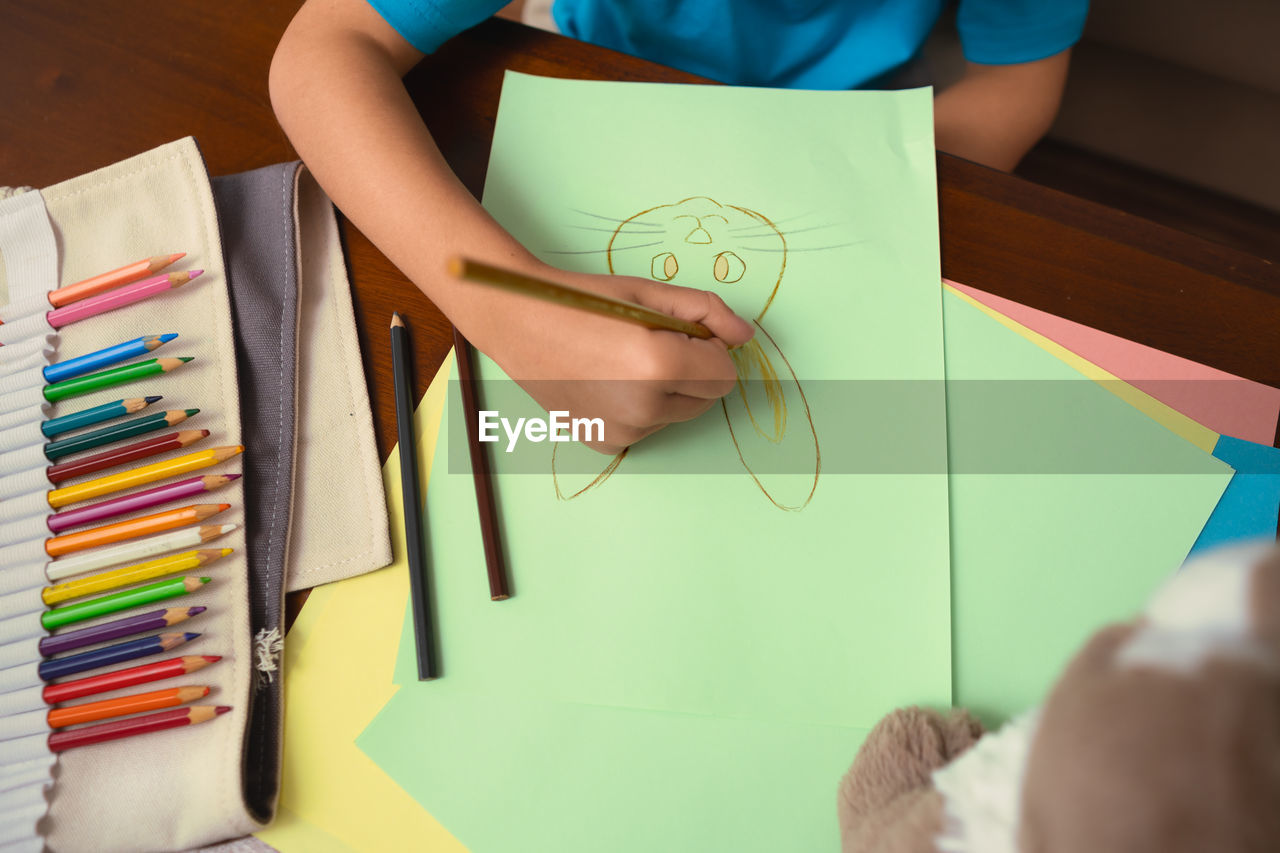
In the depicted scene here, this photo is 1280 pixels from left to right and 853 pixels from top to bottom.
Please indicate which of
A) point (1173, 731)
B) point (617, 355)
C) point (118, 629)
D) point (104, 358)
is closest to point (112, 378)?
point (104, 358)

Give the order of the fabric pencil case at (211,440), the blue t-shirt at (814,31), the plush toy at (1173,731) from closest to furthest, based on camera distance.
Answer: the plush toy at (1173,731)
the fabric pencil case at (211,440)
the blue t-shirt at (814,31)

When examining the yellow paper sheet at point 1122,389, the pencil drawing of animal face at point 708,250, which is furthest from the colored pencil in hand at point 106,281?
the yellow paper sheet at point 1122,389

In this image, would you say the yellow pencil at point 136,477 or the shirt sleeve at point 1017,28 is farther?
the shirt sleeve at point 1017,28

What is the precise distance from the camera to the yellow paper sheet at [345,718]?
0.30 metres

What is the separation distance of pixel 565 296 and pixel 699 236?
18 cm

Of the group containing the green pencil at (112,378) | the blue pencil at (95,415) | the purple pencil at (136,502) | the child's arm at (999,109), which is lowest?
the purple pencil at (136,502)

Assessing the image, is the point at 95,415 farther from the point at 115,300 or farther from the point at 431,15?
the point at 431,15

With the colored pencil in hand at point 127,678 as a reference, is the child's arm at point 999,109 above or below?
above

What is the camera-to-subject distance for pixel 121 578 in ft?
1.01

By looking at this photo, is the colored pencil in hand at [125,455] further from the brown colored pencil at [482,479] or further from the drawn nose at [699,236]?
the drawn nose at [699,236]

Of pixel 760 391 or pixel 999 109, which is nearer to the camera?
pixel 760 391

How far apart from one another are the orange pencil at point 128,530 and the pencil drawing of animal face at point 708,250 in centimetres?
22

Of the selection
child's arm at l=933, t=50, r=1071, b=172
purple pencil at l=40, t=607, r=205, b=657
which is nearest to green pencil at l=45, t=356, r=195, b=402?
purple pencil at l=40, t=607, r=205, b=657

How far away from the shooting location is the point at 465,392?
0.35m
